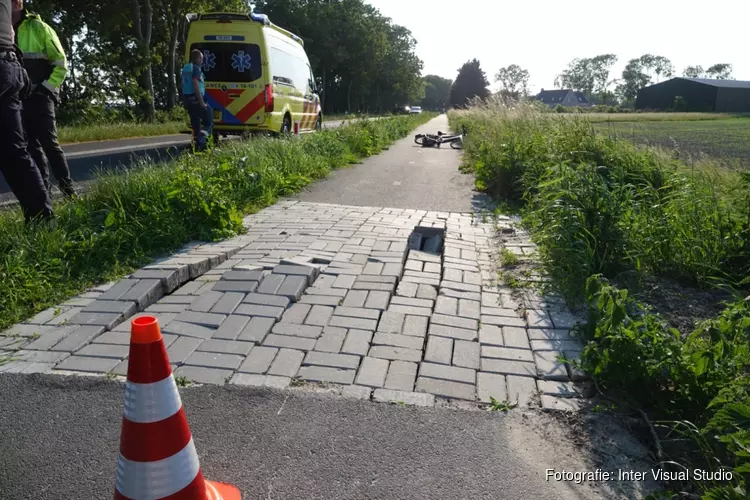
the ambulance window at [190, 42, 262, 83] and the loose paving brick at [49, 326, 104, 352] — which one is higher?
the ambulance window at [190, 42, 262, 83]

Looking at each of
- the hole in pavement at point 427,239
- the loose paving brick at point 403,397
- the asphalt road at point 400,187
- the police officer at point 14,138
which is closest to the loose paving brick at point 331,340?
the loose paving brick at point 403,397

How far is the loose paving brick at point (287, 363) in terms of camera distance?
300 centimetres

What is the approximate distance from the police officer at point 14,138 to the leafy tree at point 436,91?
162 meters

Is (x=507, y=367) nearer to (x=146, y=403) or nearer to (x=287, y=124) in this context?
(x=146, y=403)

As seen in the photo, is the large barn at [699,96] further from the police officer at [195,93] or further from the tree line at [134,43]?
the police officer at [195,93]

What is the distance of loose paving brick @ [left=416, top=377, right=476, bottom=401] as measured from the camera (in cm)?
283

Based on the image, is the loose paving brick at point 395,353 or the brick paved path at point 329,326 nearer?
the brick paved path at point 329,326

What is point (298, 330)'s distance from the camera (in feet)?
11.6

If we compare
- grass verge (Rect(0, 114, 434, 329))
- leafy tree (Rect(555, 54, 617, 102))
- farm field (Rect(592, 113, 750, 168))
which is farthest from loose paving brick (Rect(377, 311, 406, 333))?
leafy tree (Rect(555, 54, 617, 102))

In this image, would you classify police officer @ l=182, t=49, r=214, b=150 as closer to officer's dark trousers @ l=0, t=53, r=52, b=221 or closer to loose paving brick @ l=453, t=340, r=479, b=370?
officer's dark trousers @ l=0, t=53, r=52, b=221

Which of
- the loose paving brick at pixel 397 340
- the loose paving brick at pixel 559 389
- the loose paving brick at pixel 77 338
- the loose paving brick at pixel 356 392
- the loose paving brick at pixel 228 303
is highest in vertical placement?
the loose paving brick at pixel 228 303

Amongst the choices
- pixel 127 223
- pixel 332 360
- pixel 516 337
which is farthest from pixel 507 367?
pixel 127 223

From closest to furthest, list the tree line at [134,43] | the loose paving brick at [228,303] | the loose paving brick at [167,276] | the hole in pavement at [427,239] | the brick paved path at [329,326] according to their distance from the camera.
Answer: the brick paved path at [329,326] → the loose paving brick at [228,303] → the loose paving brick at [167,276] → the hole in pavement at [427,239] → the tree line at [134,43]

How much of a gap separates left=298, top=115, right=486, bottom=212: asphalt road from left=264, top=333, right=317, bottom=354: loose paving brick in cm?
428
